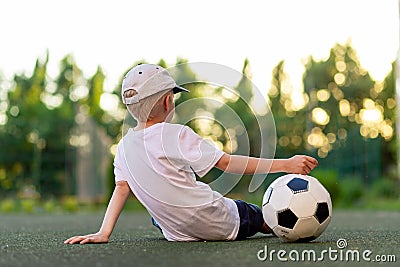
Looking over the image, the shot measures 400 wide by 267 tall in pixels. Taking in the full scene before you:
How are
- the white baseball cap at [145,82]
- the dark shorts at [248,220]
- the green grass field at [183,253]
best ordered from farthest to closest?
the dark shorts at [248,220]
the white baseball cap at [145,82]
the green grass field at [183,253]

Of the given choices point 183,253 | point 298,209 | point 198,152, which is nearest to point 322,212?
point 298,209

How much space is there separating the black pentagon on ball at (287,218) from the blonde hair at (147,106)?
30.4 inches

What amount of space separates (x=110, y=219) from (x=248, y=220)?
75 centimetres

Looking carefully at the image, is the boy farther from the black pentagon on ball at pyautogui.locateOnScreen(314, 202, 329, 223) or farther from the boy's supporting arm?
the black pentagon on ball at pyautogui.locateOnScreen(314, 202, 329, 223)

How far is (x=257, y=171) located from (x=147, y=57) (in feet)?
43.5

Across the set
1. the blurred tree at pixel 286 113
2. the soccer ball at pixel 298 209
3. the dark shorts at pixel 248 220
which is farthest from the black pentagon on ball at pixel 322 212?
the blurred tree at pixel 286 113

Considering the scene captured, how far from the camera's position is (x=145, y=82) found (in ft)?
10.1

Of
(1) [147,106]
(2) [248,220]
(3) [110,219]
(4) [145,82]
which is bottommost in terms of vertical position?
(2) [248,220]

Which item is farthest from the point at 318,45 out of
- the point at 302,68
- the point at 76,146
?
the point at 76,146

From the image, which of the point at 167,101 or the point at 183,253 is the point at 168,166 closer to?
the point at 167,101

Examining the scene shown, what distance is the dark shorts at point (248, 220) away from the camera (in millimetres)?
3418

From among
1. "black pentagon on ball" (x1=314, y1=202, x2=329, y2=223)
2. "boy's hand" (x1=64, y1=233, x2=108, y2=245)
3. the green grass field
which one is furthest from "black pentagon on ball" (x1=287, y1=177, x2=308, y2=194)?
"boy's hand" (x1=64, y1=233, x2=108, y2=245)

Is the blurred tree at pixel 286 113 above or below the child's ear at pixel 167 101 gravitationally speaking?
below

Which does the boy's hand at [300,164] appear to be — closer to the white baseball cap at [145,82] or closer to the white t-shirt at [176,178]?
the white t-shirt at [176,178]
